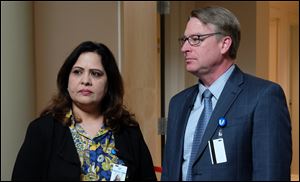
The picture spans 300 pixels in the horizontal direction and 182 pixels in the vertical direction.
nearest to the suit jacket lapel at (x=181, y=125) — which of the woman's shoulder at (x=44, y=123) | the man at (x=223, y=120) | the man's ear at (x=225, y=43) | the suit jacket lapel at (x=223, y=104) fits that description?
the man at (x=223, y=120)

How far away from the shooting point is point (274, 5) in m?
5.12

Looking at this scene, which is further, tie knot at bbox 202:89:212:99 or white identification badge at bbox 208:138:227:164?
tie knot at bbox 202:89:212:99

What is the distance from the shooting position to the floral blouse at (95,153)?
1.52 metres

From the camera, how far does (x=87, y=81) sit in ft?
5.15

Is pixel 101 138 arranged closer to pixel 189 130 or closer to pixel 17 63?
pixel 189 130

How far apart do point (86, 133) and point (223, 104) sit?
0.55 m

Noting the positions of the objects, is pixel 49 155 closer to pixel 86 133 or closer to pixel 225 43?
pixel 86 133

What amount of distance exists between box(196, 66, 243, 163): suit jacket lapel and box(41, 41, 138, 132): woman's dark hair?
43 centimetres

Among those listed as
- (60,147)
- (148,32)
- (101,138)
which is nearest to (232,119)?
(101,138)

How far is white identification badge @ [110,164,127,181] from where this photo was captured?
1.54 m

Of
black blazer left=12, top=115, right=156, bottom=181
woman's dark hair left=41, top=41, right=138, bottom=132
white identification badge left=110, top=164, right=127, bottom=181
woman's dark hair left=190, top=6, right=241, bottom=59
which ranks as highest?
woman's dark hair left=190, top=6, right=241, bottom=59

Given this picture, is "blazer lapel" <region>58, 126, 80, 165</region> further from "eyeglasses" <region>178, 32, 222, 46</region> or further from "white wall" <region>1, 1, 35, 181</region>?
"white wall" <region>1, 1, 35, 181</region>

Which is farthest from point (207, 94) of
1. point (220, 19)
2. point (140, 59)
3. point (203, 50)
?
point (140, 59)

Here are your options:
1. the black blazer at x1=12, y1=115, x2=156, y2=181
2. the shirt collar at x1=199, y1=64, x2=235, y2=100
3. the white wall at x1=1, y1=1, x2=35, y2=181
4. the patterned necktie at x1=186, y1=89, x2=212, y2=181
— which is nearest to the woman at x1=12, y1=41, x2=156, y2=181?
the black blazer at x1=12, y1=115, x2=156, y2=181
